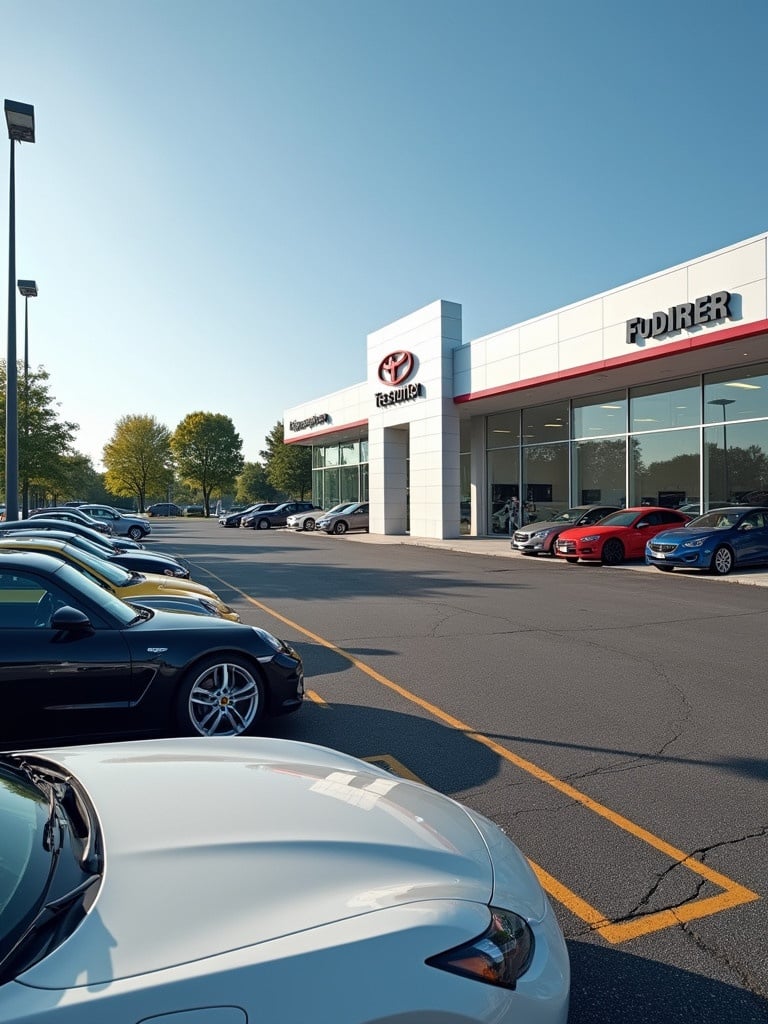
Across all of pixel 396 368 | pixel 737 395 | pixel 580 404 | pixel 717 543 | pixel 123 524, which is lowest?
pixel 717 543

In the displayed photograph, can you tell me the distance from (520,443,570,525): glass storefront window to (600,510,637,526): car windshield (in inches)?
274

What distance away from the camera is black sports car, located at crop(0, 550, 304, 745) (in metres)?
4.51

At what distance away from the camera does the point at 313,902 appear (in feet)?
5.72

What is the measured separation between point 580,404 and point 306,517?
17.7 meters

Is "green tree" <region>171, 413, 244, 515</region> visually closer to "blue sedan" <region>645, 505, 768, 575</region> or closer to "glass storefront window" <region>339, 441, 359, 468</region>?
"glass storefront window" <region>339, 441, 359, 468</region>

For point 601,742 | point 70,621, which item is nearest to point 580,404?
point 601,742

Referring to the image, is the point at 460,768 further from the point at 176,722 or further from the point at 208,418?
the point at 208,418

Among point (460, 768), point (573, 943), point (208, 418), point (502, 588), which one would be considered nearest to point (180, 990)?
point (573, 943)

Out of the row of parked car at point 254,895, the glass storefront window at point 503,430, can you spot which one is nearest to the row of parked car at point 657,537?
the glass storefront window at point 503,430

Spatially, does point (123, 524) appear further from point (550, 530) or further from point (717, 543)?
point (717, 543)

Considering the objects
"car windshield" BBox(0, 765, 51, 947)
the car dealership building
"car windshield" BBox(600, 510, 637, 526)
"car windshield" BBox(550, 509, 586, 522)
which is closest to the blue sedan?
"car windshield" BBox(600, 510, 637, 526)

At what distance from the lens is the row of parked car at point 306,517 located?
35219 mm

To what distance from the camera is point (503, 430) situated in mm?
30297

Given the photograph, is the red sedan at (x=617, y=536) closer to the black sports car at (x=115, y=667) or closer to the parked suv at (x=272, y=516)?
the black sports car at (x=115, y=667)
